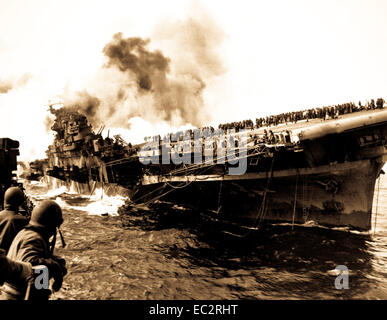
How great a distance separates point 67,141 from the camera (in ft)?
81.0

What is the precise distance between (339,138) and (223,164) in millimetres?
5229

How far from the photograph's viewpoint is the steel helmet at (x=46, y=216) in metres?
2.88

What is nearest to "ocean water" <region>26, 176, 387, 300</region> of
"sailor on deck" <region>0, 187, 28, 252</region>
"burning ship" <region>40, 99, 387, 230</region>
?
"burning ship" <region>40, 99, 387, 230</region>

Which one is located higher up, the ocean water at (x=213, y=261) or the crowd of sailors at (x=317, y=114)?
the crowd of sailors at (x=317, y=114)

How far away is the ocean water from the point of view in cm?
695

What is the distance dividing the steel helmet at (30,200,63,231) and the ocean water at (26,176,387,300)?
15.3 feet

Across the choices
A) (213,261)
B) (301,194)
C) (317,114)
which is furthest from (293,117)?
(213,261)

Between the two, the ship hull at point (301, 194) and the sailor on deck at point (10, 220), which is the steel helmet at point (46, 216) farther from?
the ship hull at point (301, 194)

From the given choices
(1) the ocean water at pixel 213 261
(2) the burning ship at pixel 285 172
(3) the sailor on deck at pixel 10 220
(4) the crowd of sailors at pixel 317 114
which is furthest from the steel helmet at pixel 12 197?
(4) the crowd of sailors at pixel 317 114

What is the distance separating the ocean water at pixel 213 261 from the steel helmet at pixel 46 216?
467 cm

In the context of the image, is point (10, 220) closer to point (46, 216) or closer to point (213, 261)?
point (46, 216)

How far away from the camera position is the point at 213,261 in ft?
28.9

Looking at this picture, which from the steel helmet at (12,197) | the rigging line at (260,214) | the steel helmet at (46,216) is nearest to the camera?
the steel helmet at (46,216)
